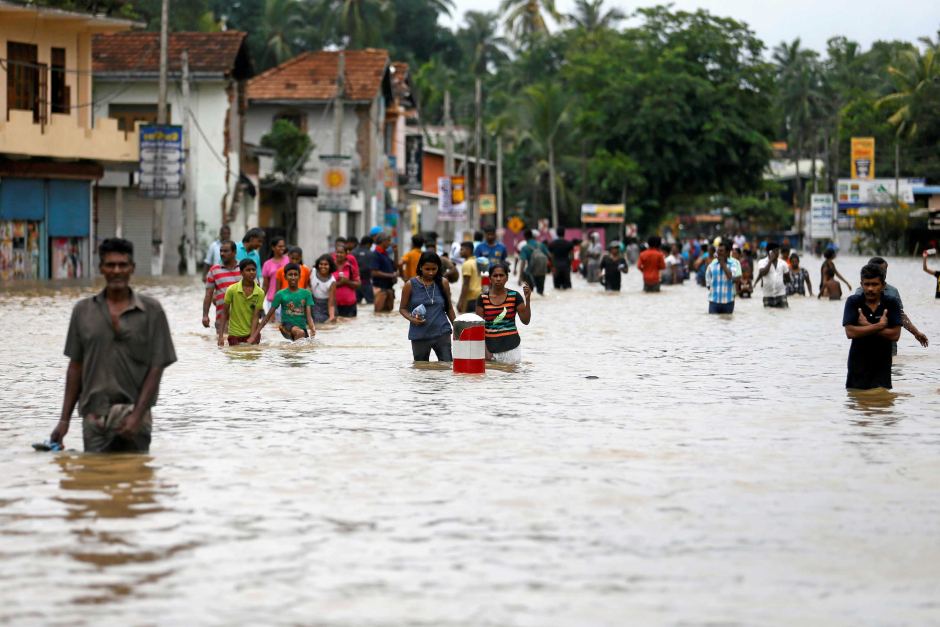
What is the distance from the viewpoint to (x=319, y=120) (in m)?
64.9

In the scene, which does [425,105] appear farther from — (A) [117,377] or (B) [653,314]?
(A) [117,377]

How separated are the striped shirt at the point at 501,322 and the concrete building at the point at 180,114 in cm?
3484

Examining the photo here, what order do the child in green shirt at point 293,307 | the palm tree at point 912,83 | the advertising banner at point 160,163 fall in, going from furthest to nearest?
the palm tree at point 912,83 < the advertising banner at point 160,163 < the child in green shirt at point 293,307

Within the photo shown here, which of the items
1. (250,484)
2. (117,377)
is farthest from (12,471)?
(250,484)

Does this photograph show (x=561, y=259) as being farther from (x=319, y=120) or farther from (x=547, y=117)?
(x=547, y=117)

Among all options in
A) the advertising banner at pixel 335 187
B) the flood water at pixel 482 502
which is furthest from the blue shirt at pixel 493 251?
the advertising banner at pixel 335 187

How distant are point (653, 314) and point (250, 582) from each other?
23820mm

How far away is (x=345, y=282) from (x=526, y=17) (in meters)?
82.5

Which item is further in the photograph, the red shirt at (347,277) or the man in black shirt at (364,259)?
the man in black shirt at (364,259)

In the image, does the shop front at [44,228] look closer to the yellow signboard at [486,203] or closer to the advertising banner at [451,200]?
the advertising banner at [451,200]

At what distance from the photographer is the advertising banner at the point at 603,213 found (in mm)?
82375

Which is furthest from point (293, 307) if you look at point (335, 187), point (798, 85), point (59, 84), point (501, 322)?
point (798, 85)

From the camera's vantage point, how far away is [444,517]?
8383 millimetres

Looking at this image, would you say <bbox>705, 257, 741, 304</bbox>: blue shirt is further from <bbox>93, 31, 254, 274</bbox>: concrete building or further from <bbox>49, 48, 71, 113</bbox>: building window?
<bbox>93, 31, 254, 274</bbox>: concrete building
